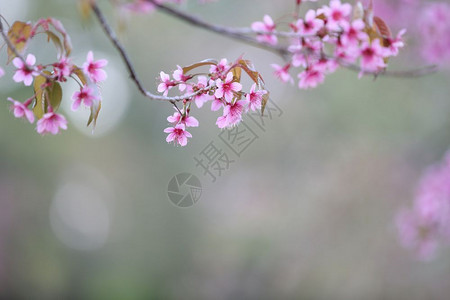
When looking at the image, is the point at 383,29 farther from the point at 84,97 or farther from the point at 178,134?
the point at 84,97

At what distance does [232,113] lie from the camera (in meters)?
1.08

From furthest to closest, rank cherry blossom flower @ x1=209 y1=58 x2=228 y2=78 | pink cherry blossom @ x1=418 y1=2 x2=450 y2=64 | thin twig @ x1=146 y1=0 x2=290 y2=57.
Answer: pink cherry blossom @ x1=418 y1=2 x2=450 y2=64
thin twig @ x1=146 y1=0 x2=290 y2=57
cherry blossom flower @ x1=209 y1=58 x2=228 y2=78

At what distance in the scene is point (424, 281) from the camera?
5305mm

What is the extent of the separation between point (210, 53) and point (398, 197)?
5.31 meters

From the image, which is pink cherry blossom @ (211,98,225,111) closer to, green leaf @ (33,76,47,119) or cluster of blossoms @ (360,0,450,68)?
green leaf @ (33,76,47,119)

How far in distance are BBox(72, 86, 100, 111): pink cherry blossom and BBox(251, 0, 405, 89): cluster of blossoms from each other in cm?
56

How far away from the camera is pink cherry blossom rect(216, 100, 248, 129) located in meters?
1.08

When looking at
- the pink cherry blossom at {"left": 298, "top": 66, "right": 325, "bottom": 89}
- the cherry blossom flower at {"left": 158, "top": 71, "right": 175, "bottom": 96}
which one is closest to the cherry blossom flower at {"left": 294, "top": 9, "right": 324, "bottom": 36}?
the pink cherry blossom at {"left": 298, "top": 66, "right": 325, "bottom": 89}

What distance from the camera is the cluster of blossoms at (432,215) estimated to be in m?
2.85

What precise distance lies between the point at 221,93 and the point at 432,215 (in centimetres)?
230

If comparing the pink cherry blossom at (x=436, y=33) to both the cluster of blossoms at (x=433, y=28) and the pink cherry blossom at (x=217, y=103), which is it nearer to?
the cluster of blossoms at (x=433, y=28)

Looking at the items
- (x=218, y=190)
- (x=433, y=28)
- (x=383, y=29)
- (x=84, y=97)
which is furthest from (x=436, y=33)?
(x=218, y=190)

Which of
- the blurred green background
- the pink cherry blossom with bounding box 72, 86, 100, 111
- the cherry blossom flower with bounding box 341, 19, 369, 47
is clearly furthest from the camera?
the blurred green background

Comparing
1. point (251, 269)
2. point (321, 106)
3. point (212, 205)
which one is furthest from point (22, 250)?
point (321, 106)
